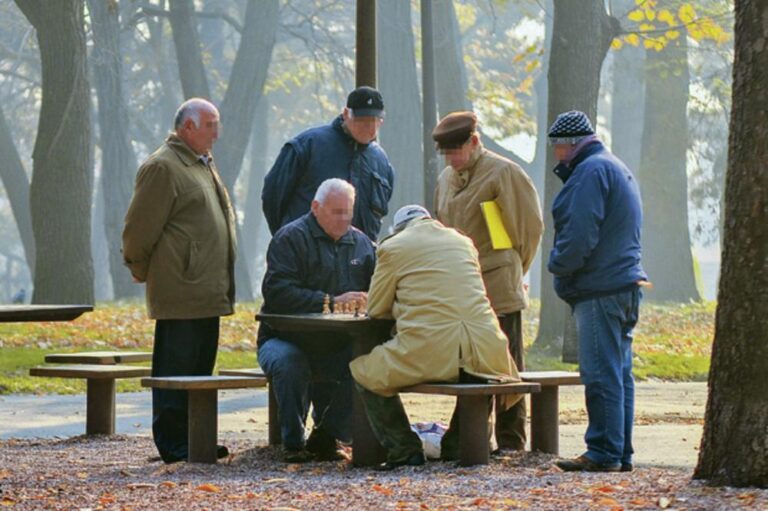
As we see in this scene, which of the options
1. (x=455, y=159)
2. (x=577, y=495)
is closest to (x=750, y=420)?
(x=577, y=495)

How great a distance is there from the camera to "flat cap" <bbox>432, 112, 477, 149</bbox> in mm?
9727

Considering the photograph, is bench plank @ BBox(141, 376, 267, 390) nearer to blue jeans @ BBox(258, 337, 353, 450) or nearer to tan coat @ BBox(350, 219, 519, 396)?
blue jeans @ BBox(258, 337, 353, 450)

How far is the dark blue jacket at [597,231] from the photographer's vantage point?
8.84 m

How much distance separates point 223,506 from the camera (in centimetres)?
725

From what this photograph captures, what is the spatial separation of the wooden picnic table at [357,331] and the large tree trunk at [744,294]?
2156 mm

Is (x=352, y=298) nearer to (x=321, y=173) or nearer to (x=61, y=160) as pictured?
(x=321, y=173)

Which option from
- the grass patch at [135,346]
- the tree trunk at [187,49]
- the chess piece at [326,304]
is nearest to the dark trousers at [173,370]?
the chess piece at [326,304]

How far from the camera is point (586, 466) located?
8.89 meters

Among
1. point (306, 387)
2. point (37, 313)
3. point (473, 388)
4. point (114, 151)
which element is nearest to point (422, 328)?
point (473, 388)

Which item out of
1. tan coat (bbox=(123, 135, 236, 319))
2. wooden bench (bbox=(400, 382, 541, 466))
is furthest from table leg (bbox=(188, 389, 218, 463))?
wooden bench (bbox=(400, 382, 541, 466))

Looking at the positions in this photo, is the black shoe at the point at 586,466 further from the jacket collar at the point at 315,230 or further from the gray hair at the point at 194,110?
the gray hair at the point at 194,110

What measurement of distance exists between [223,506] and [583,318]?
101 inches

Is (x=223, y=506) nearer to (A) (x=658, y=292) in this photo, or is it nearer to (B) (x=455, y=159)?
(B) (x=455, y=159)

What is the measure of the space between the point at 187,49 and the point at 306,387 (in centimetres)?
2732
